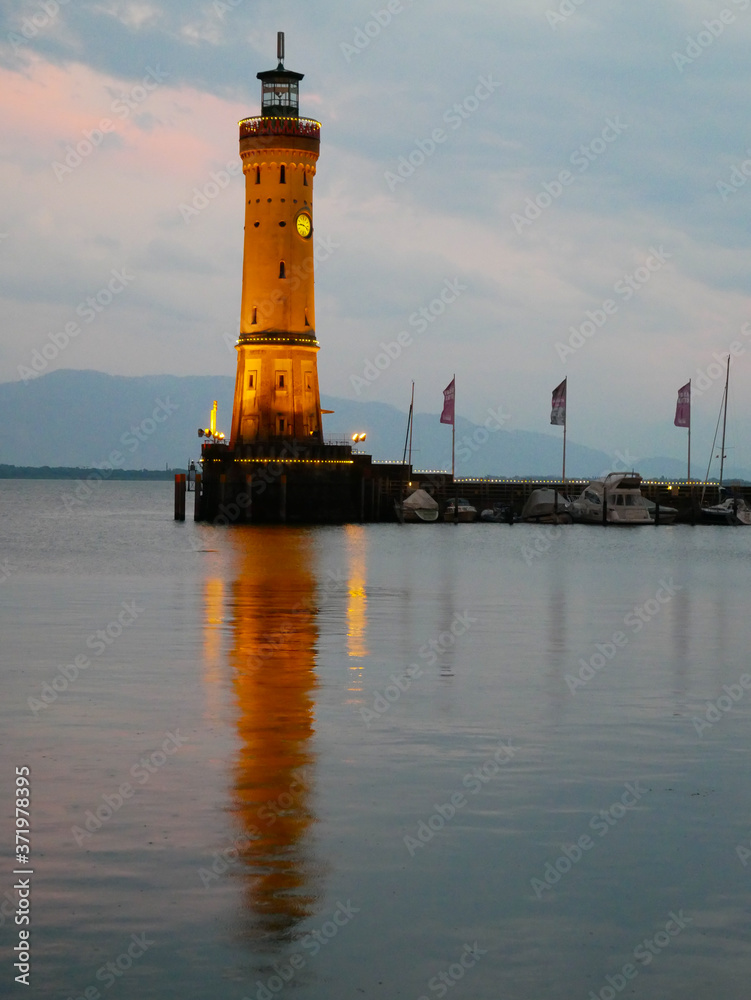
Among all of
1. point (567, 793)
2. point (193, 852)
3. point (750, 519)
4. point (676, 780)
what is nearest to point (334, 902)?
point (193, 852)

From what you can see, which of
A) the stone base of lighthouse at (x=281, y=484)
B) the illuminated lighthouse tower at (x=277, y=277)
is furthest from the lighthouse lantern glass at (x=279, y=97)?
the stone base of lighthouse at (x=281, y=484)

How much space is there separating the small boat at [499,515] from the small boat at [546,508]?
147cm

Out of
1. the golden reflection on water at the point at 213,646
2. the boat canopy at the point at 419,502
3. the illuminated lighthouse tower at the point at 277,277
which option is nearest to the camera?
the golden reflection on water at the point at 213,646

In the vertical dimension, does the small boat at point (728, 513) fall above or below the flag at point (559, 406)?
below

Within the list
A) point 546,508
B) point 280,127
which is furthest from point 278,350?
point 546,508

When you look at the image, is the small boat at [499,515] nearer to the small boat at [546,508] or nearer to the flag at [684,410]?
the small boat at [546,508]

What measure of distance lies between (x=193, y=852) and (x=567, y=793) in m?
4.05

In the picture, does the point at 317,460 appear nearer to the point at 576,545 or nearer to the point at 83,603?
the point at 576,545

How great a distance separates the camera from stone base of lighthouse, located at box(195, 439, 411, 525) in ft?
290

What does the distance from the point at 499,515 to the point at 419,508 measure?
8540 mm

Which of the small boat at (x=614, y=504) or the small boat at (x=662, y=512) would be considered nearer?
the small boat at (x=614, y=504)

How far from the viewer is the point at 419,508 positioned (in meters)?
99.0

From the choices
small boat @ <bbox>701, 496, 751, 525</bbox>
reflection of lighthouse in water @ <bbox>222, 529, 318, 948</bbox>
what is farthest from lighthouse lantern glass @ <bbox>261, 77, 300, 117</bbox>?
reflection of lighthouse in water @ <bbox>222, 529, 318, 948</bbox>

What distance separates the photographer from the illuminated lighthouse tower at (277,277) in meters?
88.6
